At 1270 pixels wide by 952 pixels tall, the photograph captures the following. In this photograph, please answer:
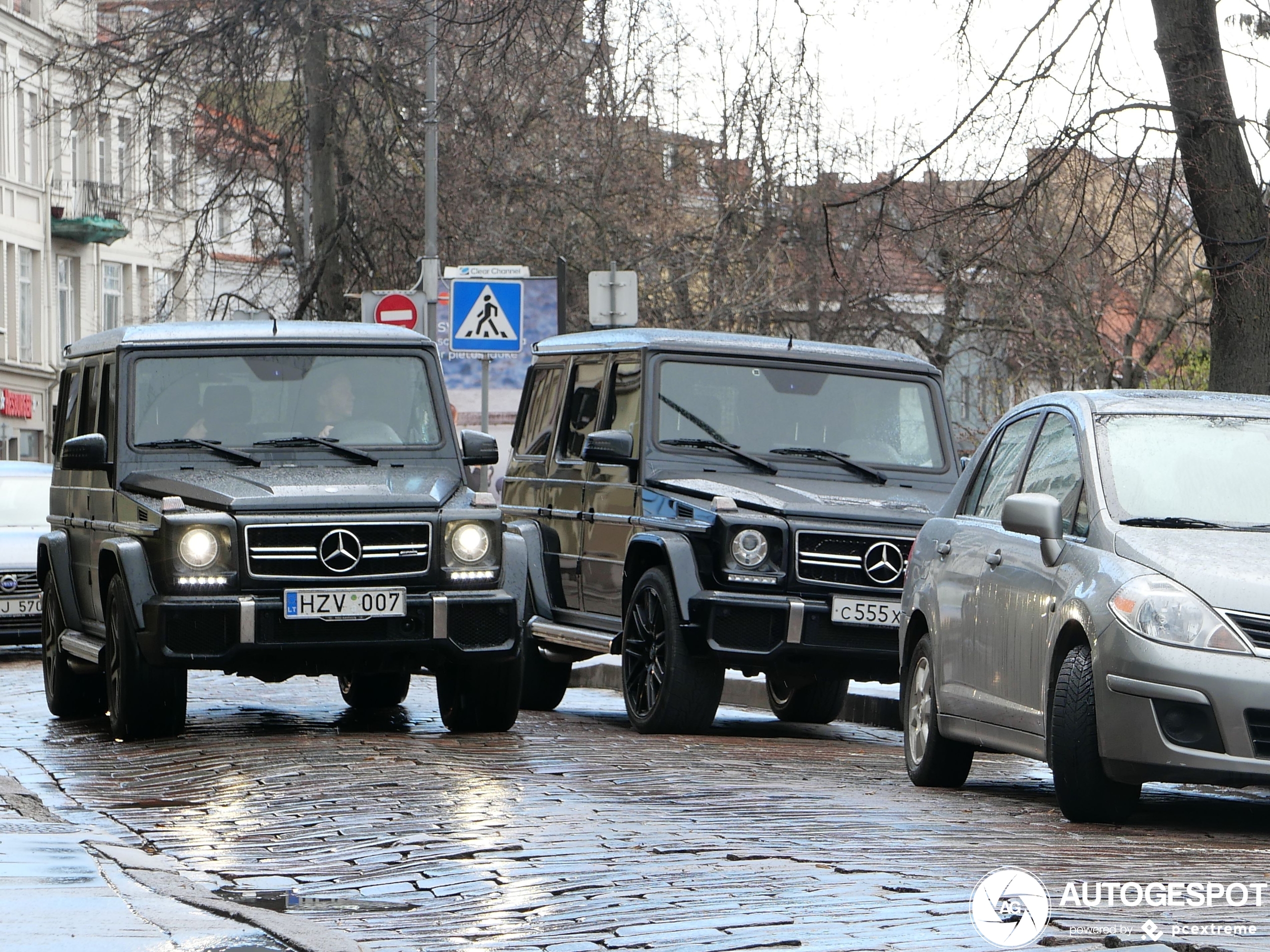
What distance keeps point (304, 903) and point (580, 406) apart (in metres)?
7.72

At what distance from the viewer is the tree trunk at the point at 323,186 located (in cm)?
2809

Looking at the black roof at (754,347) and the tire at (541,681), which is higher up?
the black roof at (754,347)

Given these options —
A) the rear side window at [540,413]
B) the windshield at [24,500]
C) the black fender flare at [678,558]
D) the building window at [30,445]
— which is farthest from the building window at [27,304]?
the black fender flare at [678,558]

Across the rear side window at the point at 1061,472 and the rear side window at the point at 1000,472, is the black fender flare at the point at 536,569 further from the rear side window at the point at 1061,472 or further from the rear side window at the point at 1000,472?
the rear side window at the point at 1061,472

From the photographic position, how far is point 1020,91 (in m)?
16.4

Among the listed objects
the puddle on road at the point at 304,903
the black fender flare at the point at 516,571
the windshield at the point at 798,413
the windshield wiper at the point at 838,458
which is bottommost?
the puddle on road at the point at 304,903

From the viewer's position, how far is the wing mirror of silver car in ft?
28.4

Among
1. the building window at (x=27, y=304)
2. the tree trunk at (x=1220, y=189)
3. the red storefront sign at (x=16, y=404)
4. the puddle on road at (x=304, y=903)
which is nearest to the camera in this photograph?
the puddle on road at (x=304, y=903)

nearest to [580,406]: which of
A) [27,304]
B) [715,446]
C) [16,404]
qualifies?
[715,446]

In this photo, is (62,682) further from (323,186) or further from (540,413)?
(323,186)

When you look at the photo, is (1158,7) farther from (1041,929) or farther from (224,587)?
(1041,929)

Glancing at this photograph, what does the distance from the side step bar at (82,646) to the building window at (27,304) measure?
47456 mm

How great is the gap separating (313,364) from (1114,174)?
6.37 meters

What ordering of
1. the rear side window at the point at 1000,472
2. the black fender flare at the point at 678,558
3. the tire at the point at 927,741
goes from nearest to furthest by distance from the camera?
the rear side window at the point at 1000,472 → the tire at the point at 927,741 → the black fender flare at the point at 678,558
